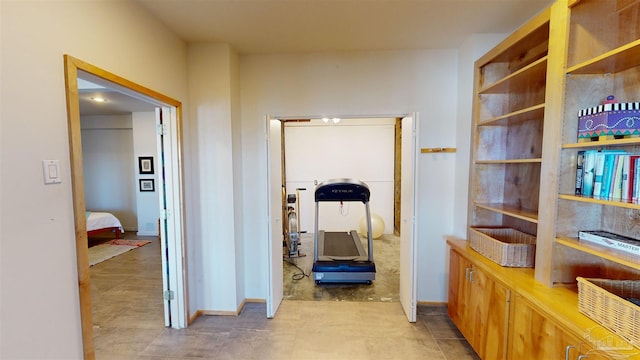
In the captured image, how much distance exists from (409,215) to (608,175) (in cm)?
144

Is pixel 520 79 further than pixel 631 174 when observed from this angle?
Yes

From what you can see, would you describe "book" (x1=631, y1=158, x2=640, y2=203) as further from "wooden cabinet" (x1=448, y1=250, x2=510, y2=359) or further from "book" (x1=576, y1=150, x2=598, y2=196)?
"wooden cabinet" (x1=448, y1=250, x2=510, y2=359)

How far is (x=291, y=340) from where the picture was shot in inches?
94.0

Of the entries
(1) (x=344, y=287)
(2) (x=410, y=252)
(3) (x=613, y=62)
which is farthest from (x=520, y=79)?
(1) (x=344, y=287)

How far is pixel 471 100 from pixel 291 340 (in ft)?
9.27

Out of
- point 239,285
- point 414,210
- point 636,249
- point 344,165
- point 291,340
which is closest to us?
point 636,249

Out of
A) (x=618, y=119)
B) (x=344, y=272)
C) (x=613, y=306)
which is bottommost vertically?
(x=344, y=272)

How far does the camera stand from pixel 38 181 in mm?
1285

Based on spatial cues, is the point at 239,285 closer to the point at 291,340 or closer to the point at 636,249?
the point at 291,340

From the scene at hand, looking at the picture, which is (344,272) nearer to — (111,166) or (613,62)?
(613,62)

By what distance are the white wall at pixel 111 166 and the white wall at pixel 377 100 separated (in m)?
4.82

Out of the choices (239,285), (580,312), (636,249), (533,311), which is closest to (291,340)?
(239,285)

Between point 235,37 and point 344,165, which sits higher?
point 235,37

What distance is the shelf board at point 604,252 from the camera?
123cm
